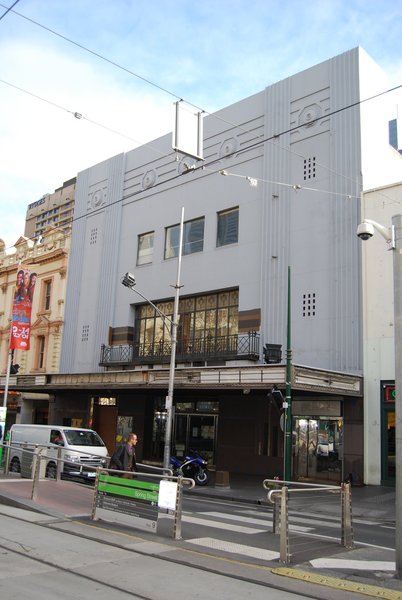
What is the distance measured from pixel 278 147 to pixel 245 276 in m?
5.85

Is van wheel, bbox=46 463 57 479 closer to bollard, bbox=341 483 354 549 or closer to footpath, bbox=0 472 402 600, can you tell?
footpath, bbox=0 472 402 600

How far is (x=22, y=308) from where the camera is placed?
1220 inches

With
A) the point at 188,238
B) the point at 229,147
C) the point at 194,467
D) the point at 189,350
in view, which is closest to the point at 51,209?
the point at 188,238

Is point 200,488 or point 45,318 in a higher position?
point 45,318

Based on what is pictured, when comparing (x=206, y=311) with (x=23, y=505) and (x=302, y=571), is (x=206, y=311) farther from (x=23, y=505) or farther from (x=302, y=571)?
(x=302, y=571)

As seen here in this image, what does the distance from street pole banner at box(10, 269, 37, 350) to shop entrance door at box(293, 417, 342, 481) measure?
15035mm

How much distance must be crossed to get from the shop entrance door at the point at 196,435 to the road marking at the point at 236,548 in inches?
696

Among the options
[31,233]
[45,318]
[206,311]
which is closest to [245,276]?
Answer: [206,311]

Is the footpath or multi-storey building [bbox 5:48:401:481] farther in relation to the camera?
multi-storey building [bbox 5:48:401:481]

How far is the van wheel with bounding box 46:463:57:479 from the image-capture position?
1787cm

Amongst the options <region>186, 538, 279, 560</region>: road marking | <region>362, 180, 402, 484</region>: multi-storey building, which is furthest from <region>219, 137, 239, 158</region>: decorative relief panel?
<region>186, 538, 279, 560</region>: road marking

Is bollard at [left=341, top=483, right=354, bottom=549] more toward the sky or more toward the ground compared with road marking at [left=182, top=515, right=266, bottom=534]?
more toward the sky

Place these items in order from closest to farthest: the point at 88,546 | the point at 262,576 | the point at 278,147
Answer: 1. the point at 262,576
2. the point at 88,546
3. the point at 278,147

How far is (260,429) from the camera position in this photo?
25.4 meters
